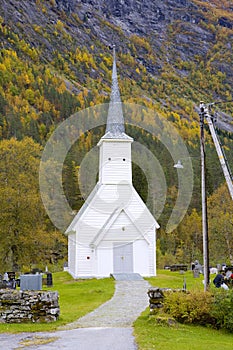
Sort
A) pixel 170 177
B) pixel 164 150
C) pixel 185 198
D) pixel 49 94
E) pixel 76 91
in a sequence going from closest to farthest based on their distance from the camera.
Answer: pixel 185 198, pixel 170 177, pixel 164 150, pixel 49 94, pixel 76 91

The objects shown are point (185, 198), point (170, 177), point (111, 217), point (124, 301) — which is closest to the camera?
point (124, 301)

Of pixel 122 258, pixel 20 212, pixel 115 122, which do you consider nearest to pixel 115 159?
pixel 115 122

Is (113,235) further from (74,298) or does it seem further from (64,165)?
(64,165)

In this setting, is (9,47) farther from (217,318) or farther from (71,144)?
(217,318)

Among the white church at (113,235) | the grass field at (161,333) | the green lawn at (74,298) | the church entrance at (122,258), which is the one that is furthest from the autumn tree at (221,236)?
the grass field at (161,333)

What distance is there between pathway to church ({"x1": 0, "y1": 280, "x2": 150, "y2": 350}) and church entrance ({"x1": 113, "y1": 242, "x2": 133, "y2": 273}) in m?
15.2

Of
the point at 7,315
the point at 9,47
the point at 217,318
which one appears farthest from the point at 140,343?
the point at 9,47

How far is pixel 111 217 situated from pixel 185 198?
3360cm

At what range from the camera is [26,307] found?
16.1 metres

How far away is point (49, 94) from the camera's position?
422 feet

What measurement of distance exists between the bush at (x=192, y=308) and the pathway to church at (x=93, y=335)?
1.48 m

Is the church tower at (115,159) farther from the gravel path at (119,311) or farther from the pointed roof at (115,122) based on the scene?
the gravel path at (119,311)

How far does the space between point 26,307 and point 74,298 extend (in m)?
9.82

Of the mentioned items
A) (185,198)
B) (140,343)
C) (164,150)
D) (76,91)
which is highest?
(76,91)
